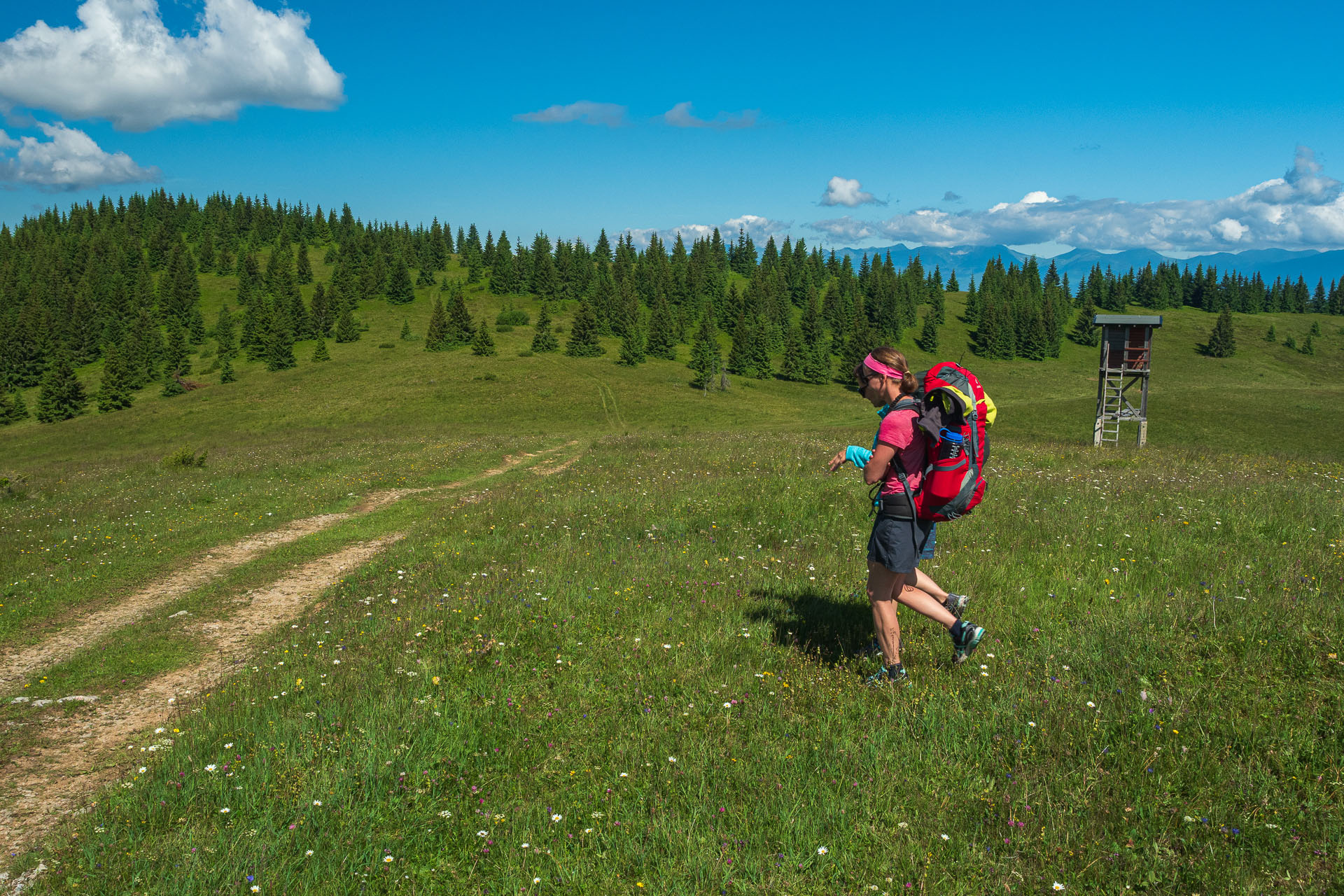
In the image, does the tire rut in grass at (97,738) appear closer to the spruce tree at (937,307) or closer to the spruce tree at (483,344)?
the spruce tree at (483,344)

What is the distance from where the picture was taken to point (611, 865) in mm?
3955

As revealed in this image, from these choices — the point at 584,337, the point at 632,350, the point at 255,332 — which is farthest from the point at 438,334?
the point at 255,332

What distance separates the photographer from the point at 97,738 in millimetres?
6250

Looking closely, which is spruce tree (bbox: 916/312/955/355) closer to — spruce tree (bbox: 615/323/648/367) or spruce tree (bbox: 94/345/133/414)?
spruce tree (bbox: 615/323/648/367)

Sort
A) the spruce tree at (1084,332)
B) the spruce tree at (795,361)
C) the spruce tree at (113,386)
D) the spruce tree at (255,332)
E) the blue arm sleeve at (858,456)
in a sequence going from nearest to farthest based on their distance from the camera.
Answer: the blue arm sleeve at (858,456) < the spruce tree at (113,386) < the spruce tree at (255,332) < the spruce tree at (795,361) < the spruce tree at (1084,332)

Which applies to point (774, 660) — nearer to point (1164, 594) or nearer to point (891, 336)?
point (1164, 594)

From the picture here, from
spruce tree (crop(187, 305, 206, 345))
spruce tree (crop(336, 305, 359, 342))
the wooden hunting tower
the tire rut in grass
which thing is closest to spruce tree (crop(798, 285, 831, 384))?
the wooden hunting tower

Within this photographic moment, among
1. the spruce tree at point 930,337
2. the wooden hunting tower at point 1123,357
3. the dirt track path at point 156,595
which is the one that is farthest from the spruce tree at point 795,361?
the dirt track path at point 156,595

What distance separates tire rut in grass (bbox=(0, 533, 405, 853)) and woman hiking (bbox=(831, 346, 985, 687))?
610 cm

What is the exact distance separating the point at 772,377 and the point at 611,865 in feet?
349

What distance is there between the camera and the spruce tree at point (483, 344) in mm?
100000

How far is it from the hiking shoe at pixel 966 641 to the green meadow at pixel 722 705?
20 cm

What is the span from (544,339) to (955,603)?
10470 cm

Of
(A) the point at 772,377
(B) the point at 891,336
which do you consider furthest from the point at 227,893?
(B) the point at 891,336
